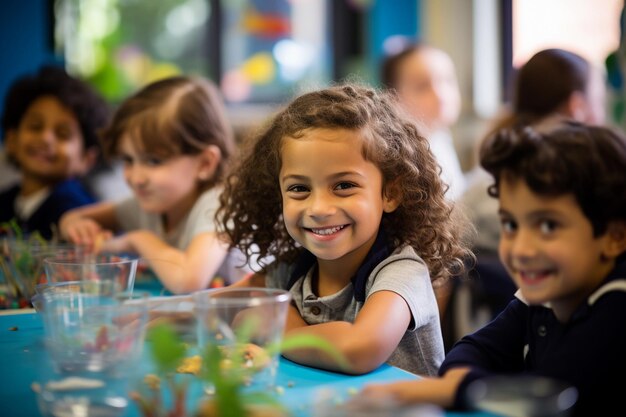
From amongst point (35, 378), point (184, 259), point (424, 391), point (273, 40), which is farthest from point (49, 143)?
point (273, 40)

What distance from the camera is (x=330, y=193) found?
4.59 feet

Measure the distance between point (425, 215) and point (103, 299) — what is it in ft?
2.04

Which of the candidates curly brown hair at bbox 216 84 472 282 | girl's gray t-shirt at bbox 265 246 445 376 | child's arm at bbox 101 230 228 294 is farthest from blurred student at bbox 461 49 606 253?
girl's gray t-shirt at bbox 265 246 445 376

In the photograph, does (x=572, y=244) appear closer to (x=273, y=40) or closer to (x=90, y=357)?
(x=90, y=357)

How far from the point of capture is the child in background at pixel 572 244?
0.95m

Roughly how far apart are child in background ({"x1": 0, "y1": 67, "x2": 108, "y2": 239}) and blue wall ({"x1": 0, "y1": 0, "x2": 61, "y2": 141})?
1779 millimetres

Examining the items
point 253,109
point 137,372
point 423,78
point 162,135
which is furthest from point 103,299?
point 253,109

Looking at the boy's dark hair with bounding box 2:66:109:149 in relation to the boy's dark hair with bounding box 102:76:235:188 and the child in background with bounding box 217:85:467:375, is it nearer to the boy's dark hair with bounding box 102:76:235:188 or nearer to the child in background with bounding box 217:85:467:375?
the boy's dark hair with bounding box 102:76:235:188

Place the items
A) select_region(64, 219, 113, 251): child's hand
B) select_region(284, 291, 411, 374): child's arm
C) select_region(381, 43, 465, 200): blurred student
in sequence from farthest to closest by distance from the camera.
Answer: select_region(381, 43, 465, 200): blurred student → select_region(64, 219, 113, 251): child's hand → select_region(284, 291, 411, 374): child's arm

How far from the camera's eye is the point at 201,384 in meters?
0.98

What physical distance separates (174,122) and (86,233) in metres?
0.44

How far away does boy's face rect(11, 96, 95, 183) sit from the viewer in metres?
2.83

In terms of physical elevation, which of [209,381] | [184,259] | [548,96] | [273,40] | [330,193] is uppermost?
[273,40]

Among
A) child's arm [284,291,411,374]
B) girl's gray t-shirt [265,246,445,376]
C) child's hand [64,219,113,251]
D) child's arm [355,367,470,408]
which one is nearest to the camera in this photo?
child's arm [355,367,470,408]
